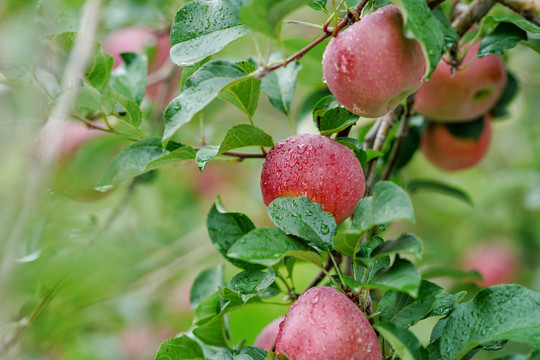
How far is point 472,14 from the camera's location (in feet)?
3.00

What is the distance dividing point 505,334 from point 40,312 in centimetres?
45

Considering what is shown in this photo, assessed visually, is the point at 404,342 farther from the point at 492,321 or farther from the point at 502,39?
the point at 502,39

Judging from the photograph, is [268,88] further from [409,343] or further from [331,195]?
[409,343]

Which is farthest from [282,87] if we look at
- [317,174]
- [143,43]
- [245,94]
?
[143,43]

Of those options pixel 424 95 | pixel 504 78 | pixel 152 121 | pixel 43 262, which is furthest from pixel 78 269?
pixel 152 121

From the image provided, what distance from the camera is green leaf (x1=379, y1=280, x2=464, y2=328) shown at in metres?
0.61

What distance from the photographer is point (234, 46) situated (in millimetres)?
2168

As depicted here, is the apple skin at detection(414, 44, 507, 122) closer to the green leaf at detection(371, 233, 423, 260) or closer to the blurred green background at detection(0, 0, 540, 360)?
the blurred green background at detection(0, 0, 540, 360)

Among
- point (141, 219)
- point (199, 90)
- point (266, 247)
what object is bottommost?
point (141, 219)

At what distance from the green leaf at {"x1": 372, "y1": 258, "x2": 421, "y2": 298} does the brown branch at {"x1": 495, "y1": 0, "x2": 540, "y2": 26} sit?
1.37ft

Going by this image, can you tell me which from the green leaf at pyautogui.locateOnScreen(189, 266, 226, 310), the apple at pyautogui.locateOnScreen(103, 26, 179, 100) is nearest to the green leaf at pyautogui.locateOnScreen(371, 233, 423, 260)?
the green leaf at pyautogui.locateOnScreen(189, 266, 226, 310)

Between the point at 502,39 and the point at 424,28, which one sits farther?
the point at 502,39

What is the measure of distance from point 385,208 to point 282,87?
0.41 m

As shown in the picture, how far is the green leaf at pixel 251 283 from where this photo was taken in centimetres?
65
